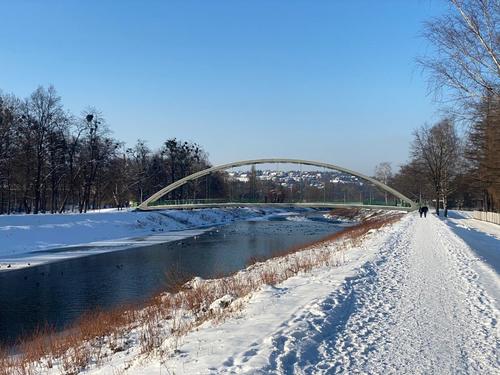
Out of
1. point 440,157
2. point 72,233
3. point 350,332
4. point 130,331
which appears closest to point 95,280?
point 130,331

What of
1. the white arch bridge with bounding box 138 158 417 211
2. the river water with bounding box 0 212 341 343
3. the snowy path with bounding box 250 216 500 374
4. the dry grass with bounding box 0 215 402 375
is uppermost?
the white arch bridge with bounding box 138 158 417 211

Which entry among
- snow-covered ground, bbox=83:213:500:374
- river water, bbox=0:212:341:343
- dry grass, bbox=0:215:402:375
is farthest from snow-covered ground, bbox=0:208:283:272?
snow-covered ground, bbox=83:213:500:374

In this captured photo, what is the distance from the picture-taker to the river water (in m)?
15.5

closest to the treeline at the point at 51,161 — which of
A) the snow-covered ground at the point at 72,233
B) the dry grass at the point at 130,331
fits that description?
the snow-covered ground at the point at 72,233

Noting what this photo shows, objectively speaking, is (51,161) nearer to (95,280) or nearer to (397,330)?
Answer: (95,280)

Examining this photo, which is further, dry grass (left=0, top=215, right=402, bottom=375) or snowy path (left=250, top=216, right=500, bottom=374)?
dry grass (left=0, top=215, right=402, bottom=375)

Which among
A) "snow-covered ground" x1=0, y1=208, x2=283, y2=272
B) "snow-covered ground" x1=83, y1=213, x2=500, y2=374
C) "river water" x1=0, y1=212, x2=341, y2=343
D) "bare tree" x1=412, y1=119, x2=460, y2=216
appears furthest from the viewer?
"bare tree" x1=412, y1=119, x2=460, y2=216

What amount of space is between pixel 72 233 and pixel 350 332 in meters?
Answer: 38.4

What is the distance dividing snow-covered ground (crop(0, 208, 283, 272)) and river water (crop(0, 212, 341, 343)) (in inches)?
118

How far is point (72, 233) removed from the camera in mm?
41375

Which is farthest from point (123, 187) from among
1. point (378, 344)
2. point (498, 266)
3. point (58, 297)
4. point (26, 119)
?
point (378, 344)

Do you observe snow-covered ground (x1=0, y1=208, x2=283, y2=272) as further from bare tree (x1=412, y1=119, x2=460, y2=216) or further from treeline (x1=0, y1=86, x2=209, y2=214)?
bare tree (x1=412, y1=119, x2=460, y2=216)

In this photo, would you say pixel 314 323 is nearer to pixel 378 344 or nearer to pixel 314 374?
pixel 378 344

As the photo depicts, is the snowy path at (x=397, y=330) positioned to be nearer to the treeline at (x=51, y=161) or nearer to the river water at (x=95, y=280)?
the river water at (x=95, y=280)
